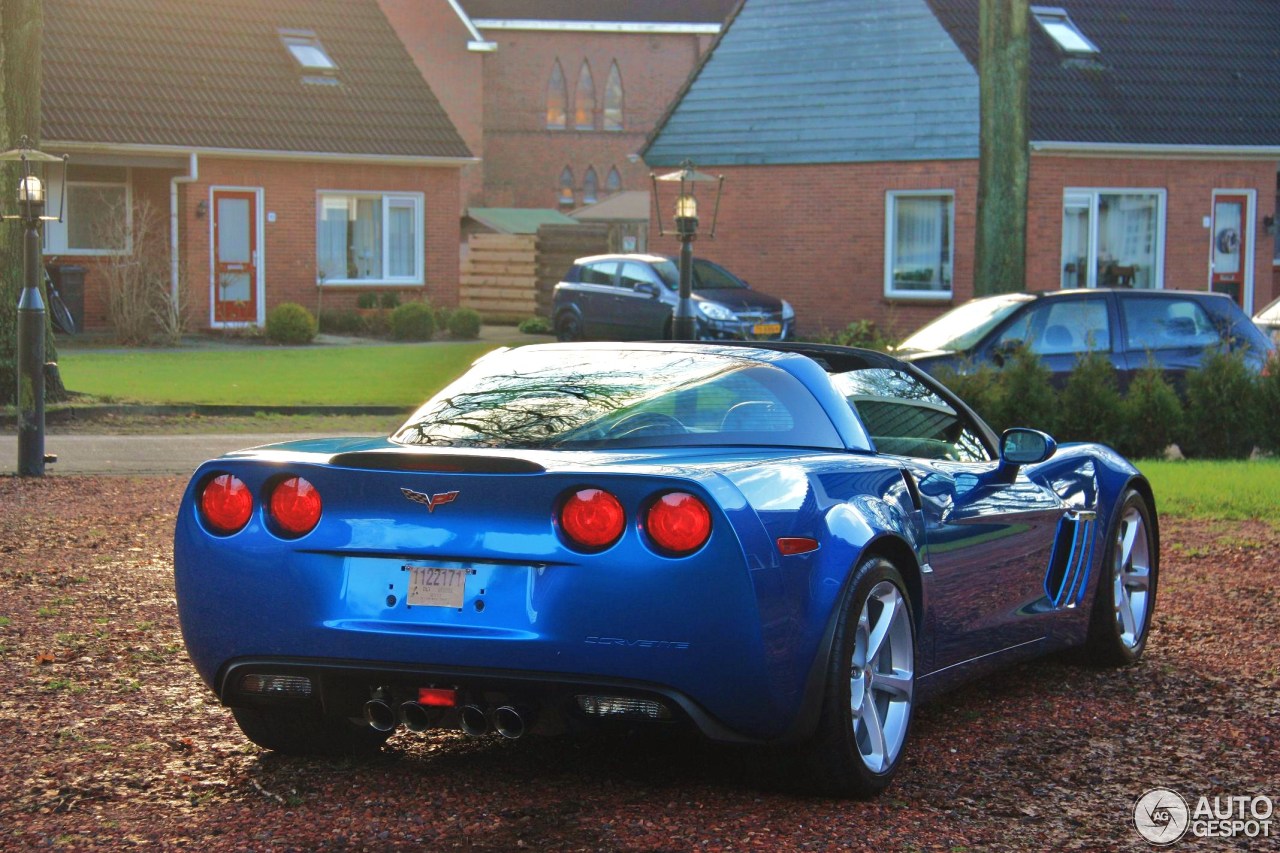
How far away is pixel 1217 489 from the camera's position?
12.3 meters

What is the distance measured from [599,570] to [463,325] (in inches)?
1128

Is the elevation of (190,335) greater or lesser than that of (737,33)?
lesser

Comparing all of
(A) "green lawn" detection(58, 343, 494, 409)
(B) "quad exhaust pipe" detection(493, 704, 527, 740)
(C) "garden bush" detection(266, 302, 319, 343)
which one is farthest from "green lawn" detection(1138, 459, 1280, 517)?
(C) "garden bush" detection(266, 302, 319, 343)

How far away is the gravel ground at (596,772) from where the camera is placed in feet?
15.2

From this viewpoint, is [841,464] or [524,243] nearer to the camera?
[841,464]

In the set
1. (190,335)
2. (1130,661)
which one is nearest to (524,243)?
(190,335)

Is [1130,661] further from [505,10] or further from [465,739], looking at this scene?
[505,10]

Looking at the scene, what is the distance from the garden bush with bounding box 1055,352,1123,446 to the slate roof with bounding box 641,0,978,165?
15.3 m

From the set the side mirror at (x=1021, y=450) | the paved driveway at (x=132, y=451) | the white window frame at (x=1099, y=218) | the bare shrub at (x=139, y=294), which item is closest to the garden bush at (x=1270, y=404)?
the paved driveway at (x=132, y=451)

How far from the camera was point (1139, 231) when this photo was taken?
100ft

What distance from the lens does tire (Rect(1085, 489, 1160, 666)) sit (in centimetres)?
681

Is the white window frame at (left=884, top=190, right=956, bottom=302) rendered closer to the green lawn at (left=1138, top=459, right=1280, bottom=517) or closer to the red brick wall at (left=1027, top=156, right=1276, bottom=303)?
the red brick wall at (left=1027, top=156, right=1276, bottom=303)

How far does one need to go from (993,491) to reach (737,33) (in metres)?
29.1

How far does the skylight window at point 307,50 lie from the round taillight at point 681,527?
30.2 metres
